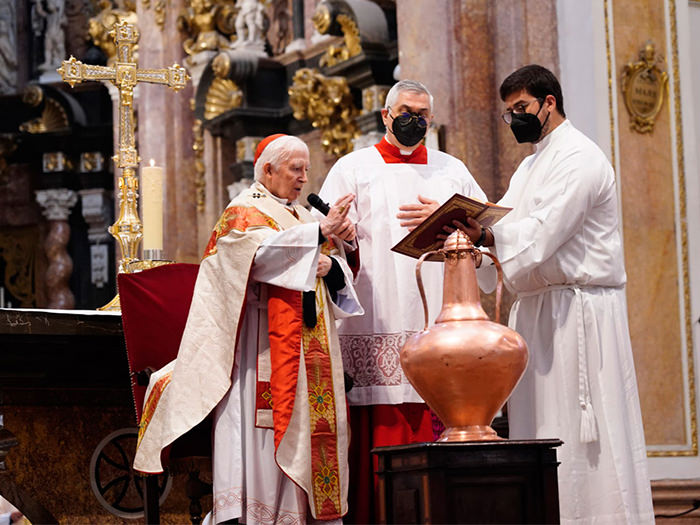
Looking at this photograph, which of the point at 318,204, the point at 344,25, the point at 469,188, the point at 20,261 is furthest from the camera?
the point at 20,261

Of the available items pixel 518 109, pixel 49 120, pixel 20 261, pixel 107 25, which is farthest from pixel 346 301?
pixel 20 261

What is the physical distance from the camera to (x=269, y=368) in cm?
512

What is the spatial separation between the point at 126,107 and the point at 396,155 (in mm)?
1604

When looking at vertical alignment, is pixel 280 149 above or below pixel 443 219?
above

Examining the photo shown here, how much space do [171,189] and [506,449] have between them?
7567 millimetres

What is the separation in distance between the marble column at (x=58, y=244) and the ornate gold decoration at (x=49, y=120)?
0.63m

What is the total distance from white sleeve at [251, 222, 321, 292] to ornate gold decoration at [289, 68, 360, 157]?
4.16 metres

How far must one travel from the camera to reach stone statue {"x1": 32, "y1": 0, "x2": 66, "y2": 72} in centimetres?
1411

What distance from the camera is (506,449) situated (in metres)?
4.48

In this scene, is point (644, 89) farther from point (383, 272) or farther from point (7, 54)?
point (7, 54)

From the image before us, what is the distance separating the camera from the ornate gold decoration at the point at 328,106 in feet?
30.3

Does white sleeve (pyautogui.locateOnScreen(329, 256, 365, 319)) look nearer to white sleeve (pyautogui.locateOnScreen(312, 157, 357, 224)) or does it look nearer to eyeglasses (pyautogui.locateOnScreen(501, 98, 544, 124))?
white sleeve (pyautogui.locateOnScreen(312, 157, 357, 224))

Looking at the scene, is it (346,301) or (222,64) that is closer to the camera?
(346,301)

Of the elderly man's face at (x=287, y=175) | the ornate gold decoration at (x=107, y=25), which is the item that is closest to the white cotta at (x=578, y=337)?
the elderly man's face at (x=287, y=175)
